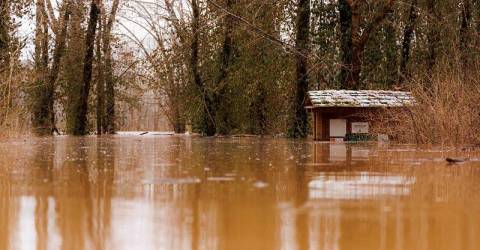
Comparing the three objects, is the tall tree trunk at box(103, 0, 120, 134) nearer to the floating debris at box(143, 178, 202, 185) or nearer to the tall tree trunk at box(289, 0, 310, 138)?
the tall tree trunk at box(289, 0, 310, 138)

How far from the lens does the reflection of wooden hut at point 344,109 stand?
53.8 feet

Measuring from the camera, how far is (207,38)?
25.5 m

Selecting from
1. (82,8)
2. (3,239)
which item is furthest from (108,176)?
(82,8)

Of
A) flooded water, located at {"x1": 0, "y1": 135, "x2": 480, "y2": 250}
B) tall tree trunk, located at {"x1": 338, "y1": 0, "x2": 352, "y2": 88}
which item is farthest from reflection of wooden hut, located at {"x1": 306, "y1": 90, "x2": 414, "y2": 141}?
flooded water, located at {"x1": 0, "y1": 135, "x2": 480, "y2": 250}

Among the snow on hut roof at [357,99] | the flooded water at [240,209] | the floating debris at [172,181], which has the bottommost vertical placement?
the flooded water at [240,209]

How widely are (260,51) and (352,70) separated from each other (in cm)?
515

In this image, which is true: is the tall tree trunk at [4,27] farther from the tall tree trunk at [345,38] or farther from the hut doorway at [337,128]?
the hut doorway at [337,128]

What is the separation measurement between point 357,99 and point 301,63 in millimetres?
5275

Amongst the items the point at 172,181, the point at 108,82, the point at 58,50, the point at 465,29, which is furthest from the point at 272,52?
the point at 172,181

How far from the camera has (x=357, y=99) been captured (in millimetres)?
16562

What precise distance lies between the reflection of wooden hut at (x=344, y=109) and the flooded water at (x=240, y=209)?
32.2ft

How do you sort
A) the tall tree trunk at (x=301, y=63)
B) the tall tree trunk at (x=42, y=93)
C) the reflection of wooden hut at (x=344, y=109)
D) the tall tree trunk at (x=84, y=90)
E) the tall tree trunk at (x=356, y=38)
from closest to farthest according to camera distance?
the reflection of wooden hut at (x=344, y=109), the tall tree trunk at (x=356, y=38), the tall tree trunk at (x=301, y=63), the tall tree trunk at (x=84, y=90), the tall tree trunk at (x=42, y=93)

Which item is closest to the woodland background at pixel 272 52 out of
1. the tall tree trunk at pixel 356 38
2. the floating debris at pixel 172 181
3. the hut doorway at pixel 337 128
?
the tall tree trunk at pixel 356 38

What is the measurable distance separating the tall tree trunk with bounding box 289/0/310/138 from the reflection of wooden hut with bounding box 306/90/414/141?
12.7 feet
